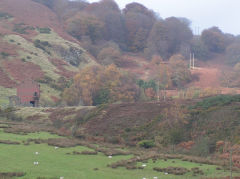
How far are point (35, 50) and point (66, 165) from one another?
6984 cm

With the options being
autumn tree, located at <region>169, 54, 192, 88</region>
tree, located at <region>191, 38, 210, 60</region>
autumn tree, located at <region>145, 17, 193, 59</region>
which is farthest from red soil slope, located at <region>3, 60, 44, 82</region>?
tree, located at <region>191, 38, 210, 60</region>

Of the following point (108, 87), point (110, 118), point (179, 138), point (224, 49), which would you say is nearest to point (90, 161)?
point (179, 138)

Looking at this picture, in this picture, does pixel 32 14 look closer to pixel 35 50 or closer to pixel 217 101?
pixel 35 50

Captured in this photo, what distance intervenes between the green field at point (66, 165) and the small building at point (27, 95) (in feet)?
116

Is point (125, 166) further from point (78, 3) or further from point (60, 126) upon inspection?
point (78, 3)

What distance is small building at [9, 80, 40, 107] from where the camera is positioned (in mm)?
54659

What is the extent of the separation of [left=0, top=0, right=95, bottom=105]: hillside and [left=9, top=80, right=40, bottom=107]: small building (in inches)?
84.9

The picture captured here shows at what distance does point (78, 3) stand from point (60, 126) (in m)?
108

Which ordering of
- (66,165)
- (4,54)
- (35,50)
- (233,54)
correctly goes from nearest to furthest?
(66,165) → (4,54) → (35,50) → (233,54)

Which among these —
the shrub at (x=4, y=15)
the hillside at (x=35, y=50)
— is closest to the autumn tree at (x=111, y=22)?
the hillside at (x=35, y=50)

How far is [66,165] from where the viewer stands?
16.0 metres

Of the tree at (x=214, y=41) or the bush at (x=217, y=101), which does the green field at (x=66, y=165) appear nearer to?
the bush at (x=217, y=101)

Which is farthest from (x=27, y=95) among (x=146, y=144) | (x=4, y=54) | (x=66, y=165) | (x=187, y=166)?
(x=187, y=166)

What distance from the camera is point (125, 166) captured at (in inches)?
659
